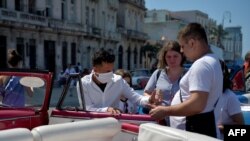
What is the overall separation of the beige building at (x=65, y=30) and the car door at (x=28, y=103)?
1998 centimetres

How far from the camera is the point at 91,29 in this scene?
134 ft

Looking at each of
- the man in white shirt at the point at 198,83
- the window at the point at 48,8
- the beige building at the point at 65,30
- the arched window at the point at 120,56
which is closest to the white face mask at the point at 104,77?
the man in white shirt at the point at 198,83

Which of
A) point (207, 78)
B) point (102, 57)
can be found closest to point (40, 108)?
point (102, 57)

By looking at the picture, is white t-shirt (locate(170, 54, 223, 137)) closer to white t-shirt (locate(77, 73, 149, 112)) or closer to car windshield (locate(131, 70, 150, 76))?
white t-shirt (locate(77, 73, 149, 112))

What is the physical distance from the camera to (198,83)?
2988 mm

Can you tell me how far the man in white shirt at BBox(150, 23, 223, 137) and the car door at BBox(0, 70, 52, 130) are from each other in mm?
1957

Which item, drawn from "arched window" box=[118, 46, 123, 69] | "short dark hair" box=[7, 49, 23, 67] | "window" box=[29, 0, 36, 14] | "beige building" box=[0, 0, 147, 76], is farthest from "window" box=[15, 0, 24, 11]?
"short dark hair" box=[7, 49, 23, 67]

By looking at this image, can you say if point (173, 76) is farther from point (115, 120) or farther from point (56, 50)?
point (56, 50)

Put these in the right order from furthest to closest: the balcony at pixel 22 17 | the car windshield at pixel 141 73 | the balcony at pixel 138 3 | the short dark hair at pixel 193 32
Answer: the balcony at pixel 138 3
the balcony at pixel 22 17
the car windshield at pixel 141 73
the short dark hair at pixel 193 32

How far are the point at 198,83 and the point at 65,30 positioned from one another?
32.9m

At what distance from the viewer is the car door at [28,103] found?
14.8 ft

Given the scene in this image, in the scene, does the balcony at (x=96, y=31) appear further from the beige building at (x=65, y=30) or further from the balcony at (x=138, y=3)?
the balcony at (x=138, y=3)

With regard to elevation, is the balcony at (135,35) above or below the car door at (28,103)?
above

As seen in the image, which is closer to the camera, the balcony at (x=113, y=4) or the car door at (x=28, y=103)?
the car door at (x=28, y=103)
